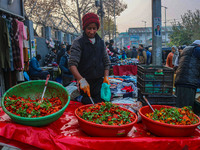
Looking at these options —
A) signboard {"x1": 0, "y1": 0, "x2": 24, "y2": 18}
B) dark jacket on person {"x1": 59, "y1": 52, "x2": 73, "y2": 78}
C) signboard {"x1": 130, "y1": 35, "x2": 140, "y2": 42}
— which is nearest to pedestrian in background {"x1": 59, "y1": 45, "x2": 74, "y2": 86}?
dark jacket on person {"x1": 59, "y1": 52, "x2": 73, "y2": 78}

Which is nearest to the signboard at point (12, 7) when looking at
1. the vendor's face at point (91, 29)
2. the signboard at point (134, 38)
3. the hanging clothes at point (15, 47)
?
the hanging clothes at point (15, 47)

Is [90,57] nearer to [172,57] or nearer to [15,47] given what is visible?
[15,47]

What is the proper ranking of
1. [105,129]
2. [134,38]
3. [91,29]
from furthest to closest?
[134,38] < [91,29] < [105,129]

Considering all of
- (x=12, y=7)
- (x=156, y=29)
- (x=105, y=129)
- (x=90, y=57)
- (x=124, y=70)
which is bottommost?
(x=105, y=129)

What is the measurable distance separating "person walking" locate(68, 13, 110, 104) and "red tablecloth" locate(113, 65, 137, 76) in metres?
5.65

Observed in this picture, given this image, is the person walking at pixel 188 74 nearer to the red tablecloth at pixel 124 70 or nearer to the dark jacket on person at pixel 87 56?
the dark jacket on person at pixel 87 56

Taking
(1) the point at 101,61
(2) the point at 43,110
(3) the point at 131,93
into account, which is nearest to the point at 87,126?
(2) the point at 43,110

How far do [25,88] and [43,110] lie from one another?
0.73 metres

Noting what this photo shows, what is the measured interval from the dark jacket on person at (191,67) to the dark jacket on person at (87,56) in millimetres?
2279

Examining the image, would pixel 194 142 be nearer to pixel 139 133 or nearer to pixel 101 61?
pixel 139 133

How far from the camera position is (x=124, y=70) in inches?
357

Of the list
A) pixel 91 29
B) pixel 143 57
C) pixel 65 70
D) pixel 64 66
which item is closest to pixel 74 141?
pixel 91 29

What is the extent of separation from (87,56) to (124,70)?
20.1ft

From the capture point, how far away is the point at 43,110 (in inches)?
87.0
